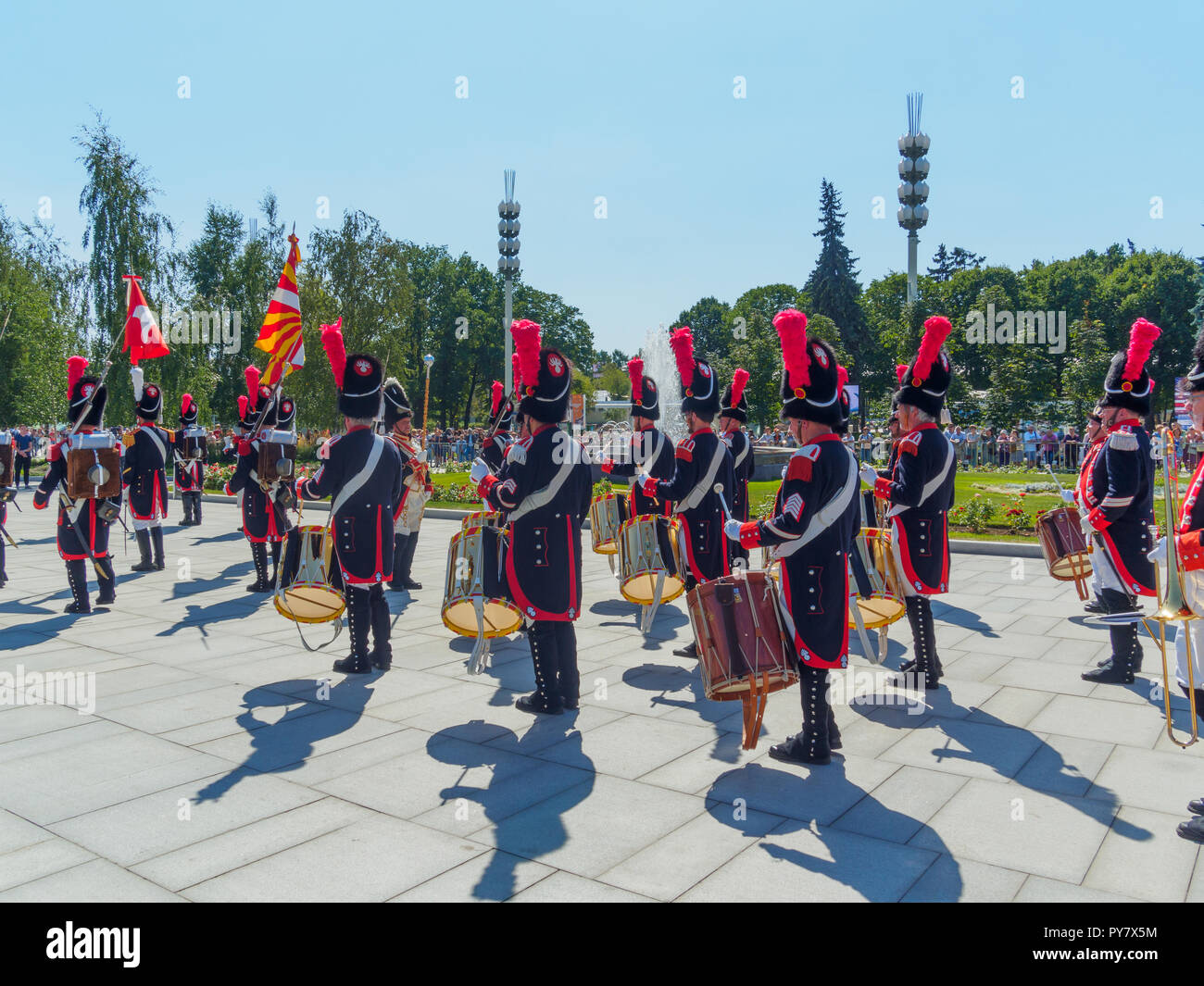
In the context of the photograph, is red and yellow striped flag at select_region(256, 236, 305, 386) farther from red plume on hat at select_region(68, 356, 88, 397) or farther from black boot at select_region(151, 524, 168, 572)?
black boot at select_region(151, 524, 168, 572)

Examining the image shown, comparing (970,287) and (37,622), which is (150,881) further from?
(970,287)

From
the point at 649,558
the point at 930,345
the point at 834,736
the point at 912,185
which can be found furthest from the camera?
the point at 912,185

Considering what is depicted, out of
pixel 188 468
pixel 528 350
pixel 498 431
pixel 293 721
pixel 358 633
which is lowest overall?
pixel 293 721

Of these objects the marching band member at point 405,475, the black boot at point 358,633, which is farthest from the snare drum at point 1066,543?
the marching band member at point 405,475

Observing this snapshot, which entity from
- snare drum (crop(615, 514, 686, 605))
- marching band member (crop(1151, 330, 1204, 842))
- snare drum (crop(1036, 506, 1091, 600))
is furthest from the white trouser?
snare drum (crop(615, 514, 686, 605))

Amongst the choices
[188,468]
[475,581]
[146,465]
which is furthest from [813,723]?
[188,468]

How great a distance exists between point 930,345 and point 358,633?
4.51 meters

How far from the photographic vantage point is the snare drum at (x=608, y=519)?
895cm

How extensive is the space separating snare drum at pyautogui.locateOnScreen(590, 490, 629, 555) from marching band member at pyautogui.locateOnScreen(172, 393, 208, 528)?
10007mm

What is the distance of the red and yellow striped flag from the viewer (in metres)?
8.91

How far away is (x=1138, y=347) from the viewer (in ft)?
20.8

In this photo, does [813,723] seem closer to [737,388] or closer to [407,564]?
[737,388]

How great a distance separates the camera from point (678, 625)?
870 cm
